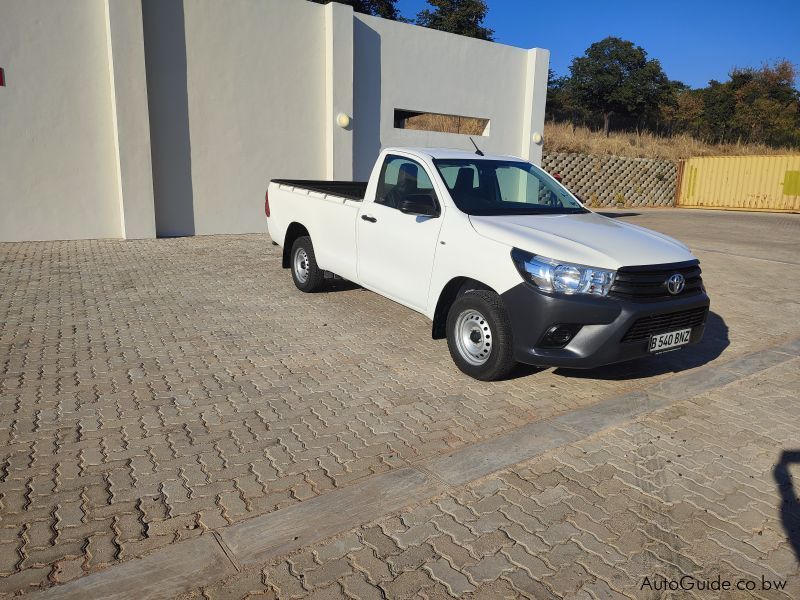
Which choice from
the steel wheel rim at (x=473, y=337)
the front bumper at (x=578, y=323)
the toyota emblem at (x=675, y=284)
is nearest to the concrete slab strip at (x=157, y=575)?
the front bumper at (x=578, y=323)

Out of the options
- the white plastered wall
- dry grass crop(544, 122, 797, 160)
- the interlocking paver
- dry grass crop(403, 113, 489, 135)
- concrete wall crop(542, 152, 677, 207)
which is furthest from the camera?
dry grass crop(544, 122, 797, 160)

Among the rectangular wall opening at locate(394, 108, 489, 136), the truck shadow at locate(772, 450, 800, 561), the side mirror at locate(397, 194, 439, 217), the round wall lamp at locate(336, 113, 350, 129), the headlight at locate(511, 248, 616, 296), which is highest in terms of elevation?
the rectangular wall opening at locate(394, 108, 489, 136)

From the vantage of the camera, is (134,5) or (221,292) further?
(134,5)

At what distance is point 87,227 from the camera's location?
11.9 metres

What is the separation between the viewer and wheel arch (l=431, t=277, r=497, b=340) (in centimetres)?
498

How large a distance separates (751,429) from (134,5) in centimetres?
1230

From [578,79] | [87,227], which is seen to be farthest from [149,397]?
[578,79]

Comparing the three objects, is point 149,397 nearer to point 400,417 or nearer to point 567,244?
point 400,417

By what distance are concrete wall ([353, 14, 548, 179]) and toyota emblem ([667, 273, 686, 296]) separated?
11171mm

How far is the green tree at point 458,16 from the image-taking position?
3866 centimetres

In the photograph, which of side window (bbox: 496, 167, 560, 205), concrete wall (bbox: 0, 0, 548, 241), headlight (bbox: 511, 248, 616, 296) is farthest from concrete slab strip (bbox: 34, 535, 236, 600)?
concrete wall (bbox: 0, 0, 548, 241)

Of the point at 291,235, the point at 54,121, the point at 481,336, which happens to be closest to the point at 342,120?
the point at 54,121

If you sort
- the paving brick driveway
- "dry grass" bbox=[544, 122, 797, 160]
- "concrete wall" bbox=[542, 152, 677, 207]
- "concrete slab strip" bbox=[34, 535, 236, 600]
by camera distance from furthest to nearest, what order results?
"dry grass" bbox=[544, 122, 797, 160], "concrete wall" bbox=[542, 152, 677, 207], the paving brick driveway, "concrete slab strip" bbox=[34, 535, 236, 600]

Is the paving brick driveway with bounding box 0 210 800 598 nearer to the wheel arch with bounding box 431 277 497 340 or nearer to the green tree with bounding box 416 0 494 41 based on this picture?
the wheel arch with bounding box 431 277 497 340
